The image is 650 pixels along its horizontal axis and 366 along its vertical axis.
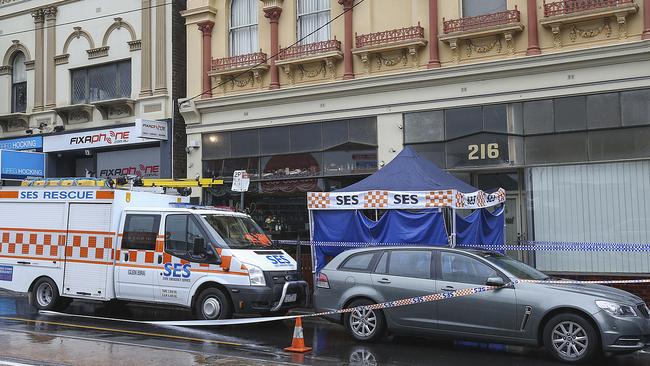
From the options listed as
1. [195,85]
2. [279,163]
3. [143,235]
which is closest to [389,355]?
[143,235]

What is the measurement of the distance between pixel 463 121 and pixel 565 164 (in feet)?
8.43

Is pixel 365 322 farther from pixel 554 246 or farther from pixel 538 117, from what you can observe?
pixel 538 117

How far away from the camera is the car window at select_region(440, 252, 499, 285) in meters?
9.52

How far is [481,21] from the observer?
1568 centimetres

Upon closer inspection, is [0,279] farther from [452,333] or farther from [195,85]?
[452,333]

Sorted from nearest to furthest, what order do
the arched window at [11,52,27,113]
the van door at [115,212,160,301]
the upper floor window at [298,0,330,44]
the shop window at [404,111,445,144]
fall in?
1. the van door at [115,212,160,301]
2. the shop window at [404,111,445,144]
3. the upper floor window at [298,0,330,44]
4. the arched window at [11,52,27,113]

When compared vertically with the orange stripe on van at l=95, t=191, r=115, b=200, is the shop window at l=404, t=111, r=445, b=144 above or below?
above

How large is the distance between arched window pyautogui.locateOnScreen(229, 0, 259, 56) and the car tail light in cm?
1023

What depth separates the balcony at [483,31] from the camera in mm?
15266

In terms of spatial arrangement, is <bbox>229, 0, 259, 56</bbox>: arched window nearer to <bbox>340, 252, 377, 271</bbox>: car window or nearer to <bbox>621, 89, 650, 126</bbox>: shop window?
A: <bbox>621, 89, 650, 126</bbox>: shop window

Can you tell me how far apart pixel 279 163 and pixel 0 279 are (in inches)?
300

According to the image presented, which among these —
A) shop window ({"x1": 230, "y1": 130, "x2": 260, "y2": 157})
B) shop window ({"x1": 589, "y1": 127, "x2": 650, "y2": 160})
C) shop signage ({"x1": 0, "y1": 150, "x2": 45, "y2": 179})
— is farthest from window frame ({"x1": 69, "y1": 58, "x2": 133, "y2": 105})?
shop window ({"x1": 589, "y1": 127, "x2": 650, "y2": 160})

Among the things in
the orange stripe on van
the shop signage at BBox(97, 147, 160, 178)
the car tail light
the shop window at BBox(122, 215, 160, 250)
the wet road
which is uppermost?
the shop signage at BBox(97, 147, 160, 178)

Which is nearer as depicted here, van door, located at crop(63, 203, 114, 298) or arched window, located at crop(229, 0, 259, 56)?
van door, located at crop(63, 203, 114, 298)
